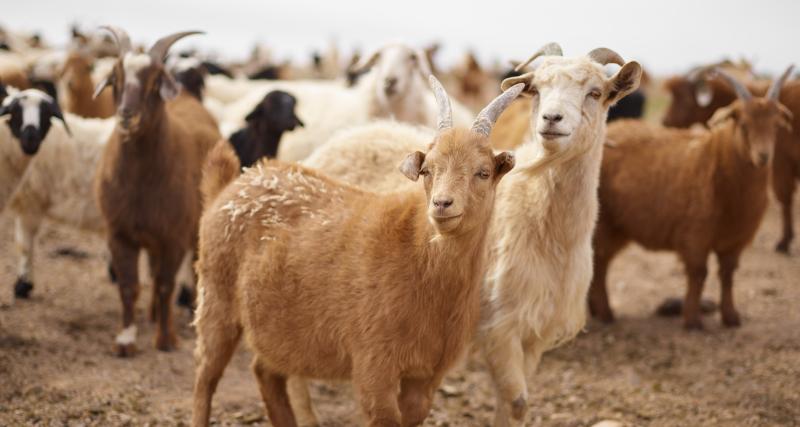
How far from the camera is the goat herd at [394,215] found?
4148 millimetres

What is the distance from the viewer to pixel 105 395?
5684mm

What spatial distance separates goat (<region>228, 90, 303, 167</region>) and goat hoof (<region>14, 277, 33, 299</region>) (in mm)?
2194

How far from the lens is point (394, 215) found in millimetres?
4352

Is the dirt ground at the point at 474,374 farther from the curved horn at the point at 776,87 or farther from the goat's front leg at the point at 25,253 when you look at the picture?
the curved horn at the point at 776,87

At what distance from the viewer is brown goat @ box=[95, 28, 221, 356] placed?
6688 mm

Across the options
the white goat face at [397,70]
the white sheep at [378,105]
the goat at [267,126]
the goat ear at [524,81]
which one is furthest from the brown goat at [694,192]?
the goat ear at [524,81]

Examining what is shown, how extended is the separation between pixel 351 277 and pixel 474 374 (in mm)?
2864

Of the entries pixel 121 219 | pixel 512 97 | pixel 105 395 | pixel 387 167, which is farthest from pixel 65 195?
pixel 512 97

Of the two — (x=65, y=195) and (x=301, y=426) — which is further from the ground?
(x=65, y=195)

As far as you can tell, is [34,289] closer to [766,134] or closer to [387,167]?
[387,167]

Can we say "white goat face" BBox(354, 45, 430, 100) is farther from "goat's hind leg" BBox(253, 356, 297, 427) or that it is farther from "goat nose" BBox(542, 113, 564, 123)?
"goat's hind leg" BBox(253, 356, 297, 427)

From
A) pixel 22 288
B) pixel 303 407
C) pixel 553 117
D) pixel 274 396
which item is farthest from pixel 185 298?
pixel 553 117

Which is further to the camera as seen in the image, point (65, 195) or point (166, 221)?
point (65, 195)

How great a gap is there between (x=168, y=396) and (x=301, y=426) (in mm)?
951
